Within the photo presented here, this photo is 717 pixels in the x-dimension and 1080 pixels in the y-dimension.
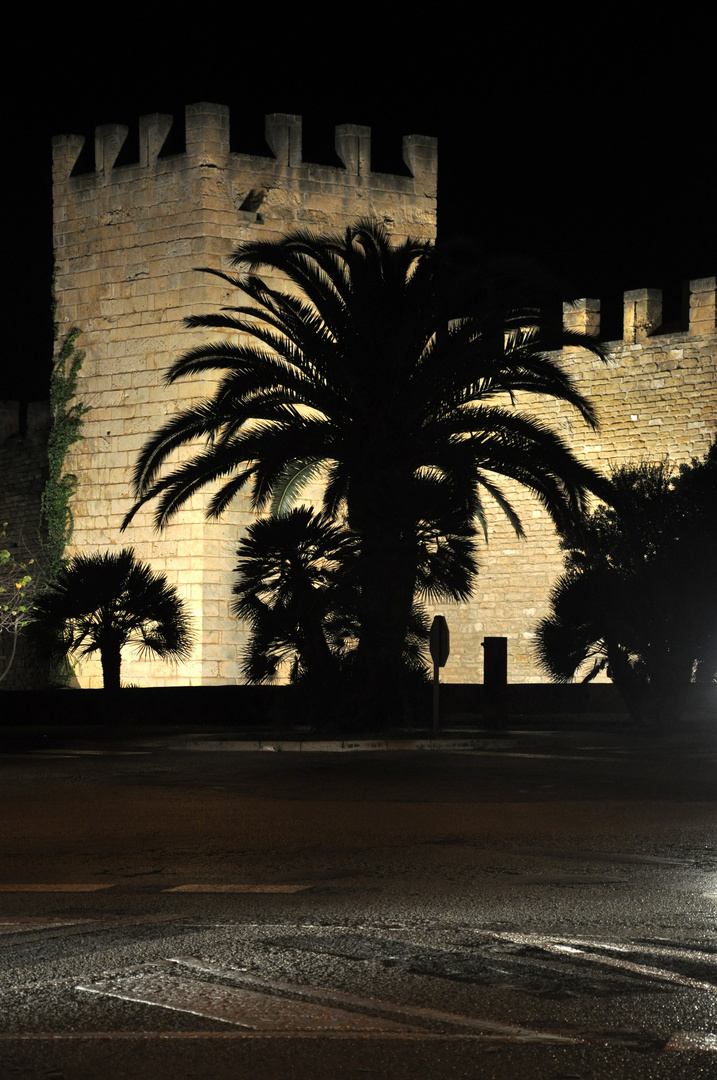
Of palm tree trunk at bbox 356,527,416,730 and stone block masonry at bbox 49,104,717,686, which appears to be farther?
stone block masonry at bbox 49,104,717,686

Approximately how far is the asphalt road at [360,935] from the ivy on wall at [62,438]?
16981mm

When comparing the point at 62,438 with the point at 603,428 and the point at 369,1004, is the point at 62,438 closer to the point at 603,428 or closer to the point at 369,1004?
the point at 603,428

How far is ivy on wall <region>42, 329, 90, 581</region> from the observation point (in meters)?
28.3

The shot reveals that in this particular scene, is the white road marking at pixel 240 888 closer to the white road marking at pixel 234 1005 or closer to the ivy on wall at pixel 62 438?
the white road marking at pixel 234 1005

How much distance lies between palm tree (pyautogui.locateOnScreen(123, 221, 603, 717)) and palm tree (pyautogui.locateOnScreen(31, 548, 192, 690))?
8.27 ft

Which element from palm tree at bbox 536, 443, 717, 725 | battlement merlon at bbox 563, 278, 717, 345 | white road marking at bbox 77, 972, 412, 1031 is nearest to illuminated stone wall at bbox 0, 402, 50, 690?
battlement merlon at bbox 563, 278, 717, 345

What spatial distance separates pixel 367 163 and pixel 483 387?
29.1 ft

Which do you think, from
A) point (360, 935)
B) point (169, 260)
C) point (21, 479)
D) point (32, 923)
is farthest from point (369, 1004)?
point (21, 479)

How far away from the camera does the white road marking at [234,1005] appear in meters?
4.75

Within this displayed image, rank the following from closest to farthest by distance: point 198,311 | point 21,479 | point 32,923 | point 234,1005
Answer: point 234,1005
point 32,923
point 198,311
point 21,479

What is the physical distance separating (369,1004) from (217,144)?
23.1m

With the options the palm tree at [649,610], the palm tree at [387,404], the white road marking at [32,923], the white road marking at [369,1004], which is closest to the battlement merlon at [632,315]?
the palm tree at [649,610]

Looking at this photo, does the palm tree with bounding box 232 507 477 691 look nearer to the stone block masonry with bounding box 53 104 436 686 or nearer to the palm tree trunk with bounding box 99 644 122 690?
the palm tree trunk with bounding box 99 644 122 690

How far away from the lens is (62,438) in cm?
2847
